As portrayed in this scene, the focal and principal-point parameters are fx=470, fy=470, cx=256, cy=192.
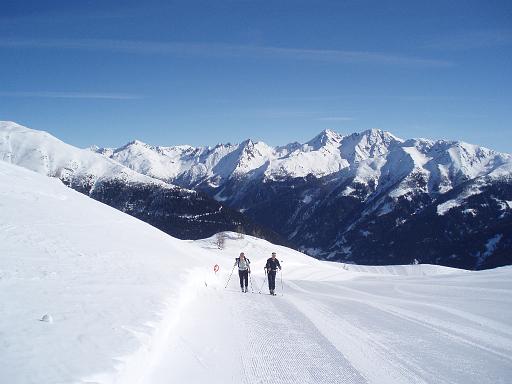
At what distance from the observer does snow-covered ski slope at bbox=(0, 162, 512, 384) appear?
23.8 ft

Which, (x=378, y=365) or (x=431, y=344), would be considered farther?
(x=431, y=344)

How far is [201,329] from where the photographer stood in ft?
36.4

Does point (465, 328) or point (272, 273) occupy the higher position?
point (272, 273)

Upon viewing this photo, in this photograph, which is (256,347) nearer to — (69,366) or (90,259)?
(69,366)

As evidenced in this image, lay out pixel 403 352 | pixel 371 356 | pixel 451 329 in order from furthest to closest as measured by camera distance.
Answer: pixel 451 329
pixel 403 352
pixel 371 356

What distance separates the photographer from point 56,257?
1589cm

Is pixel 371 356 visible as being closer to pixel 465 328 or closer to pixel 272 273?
pixel 465 328

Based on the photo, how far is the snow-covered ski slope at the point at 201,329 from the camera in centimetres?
725

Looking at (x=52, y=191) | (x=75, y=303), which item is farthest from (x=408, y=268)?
(x=75, y=303)

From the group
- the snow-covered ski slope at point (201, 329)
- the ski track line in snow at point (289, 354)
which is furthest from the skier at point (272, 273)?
the ski track line in snow at point (289, 354)

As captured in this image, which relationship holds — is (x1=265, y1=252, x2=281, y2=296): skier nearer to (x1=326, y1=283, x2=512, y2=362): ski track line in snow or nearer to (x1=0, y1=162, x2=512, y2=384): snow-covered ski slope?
(x1=0, y1=162, x2=512, y2=384): snow-covered ski slope

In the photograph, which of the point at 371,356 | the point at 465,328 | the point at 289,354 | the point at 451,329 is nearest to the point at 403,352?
the point at 371,356

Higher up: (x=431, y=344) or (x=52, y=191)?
(x=52, y=191)

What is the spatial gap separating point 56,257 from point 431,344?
1207 cm
